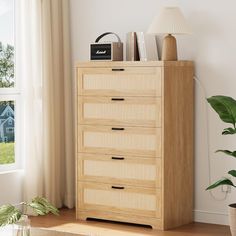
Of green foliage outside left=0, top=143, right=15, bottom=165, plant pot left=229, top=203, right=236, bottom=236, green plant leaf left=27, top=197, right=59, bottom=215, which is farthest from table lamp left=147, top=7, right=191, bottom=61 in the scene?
green plant leaf left=27, top=197, right=59, bottom=215

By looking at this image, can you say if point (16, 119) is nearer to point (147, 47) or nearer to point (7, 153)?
point (7, 153)

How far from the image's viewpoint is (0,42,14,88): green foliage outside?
223 inches

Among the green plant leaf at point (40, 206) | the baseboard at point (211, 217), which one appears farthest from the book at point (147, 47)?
the green plant leaf at point (40, 206)

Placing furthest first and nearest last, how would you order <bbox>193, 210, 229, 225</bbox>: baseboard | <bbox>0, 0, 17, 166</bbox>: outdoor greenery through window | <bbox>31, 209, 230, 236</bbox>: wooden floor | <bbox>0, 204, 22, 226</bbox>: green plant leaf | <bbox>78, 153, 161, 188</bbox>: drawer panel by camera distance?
<bbox>0, 0, 17, 166</bbox>: outdoor greenery through window < <bbox>193, 210, 229, 225</bbox>: baseboard < <bbox>78, 153, 161, 188</bbox>: drawer panel < <bbox>31, 209, 230, 236</bbox>: wooden floor < <bbox>0, 204, 22, 226</bbox>: green plant leaf

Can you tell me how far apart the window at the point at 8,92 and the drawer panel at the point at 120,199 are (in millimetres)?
719

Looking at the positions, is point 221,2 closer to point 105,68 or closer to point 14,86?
point 105,68

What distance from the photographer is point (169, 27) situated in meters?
5.12

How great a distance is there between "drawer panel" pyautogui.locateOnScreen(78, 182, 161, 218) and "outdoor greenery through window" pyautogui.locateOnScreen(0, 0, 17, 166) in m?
0.75

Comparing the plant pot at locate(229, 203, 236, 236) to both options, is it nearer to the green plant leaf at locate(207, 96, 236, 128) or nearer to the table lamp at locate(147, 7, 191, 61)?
the green plant leaf at locate(207, 96, 236, 128)

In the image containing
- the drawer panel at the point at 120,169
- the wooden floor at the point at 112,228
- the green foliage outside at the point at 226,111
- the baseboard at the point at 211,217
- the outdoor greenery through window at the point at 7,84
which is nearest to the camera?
the green foliage outside at the point at 226,111

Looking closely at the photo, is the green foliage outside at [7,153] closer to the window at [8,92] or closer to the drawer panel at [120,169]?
the window at [8,92]

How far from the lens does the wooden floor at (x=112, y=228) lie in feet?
16.5

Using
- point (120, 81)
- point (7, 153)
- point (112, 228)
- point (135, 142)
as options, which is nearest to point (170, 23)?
point (120, 81)

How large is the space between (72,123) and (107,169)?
32.1 inches
